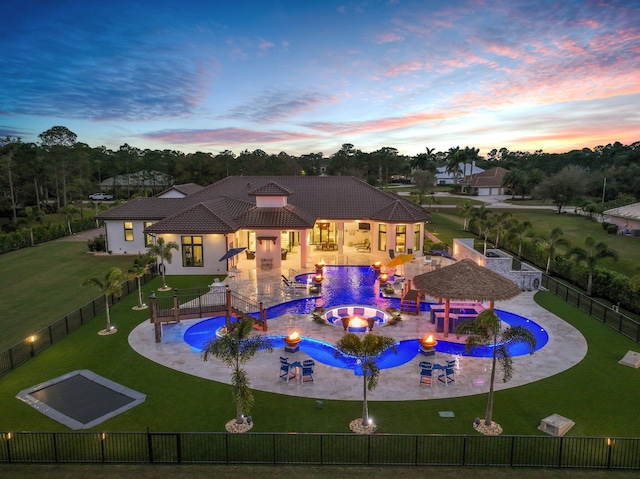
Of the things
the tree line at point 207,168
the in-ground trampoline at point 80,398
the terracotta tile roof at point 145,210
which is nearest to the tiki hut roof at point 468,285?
the in-ground trampoline at point 80,398

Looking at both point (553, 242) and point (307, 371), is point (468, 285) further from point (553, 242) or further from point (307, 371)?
point (553, 242)

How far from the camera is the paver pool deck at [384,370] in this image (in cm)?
1444

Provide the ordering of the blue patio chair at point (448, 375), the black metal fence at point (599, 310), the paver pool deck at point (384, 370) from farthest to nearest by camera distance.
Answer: the black metal fence at point (599, 310) → the blue patio chair at point (448, 375) → the paver pool deck at point (384, 370)

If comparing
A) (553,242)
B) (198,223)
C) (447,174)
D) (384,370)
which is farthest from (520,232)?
(447,174)

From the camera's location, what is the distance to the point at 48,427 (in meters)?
12.4

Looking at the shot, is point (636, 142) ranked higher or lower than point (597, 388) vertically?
higher

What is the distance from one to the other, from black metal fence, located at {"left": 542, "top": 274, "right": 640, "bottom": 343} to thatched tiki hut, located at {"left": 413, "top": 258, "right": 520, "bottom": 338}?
5.68 m

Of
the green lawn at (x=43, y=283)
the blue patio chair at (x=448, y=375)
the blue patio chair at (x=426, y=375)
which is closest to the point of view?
the blue patio chair at (x=426, y=375)

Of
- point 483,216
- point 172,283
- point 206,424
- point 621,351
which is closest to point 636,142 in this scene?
point 483,216

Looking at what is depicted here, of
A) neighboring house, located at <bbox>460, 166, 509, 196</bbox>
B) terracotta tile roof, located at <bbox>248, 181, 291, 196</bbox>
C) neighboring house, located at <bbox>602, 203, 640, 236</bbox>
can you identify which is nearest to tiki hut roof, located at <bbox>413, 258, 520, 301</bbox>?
terracotta tile roof, located at <bbox>248, 181, 291, 196</bbox>

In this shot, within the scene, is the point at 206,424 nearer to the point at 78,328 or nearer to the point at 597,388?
the point at 78,328

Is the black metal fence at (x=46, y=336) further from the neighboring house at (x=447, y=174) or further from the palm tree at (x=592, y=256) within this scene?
the neighboring house at (x=447, y=174)

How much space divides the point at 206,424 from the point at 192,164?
87.0m

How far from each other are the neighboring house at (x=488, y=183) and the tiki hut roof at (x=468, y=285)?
297 ft
